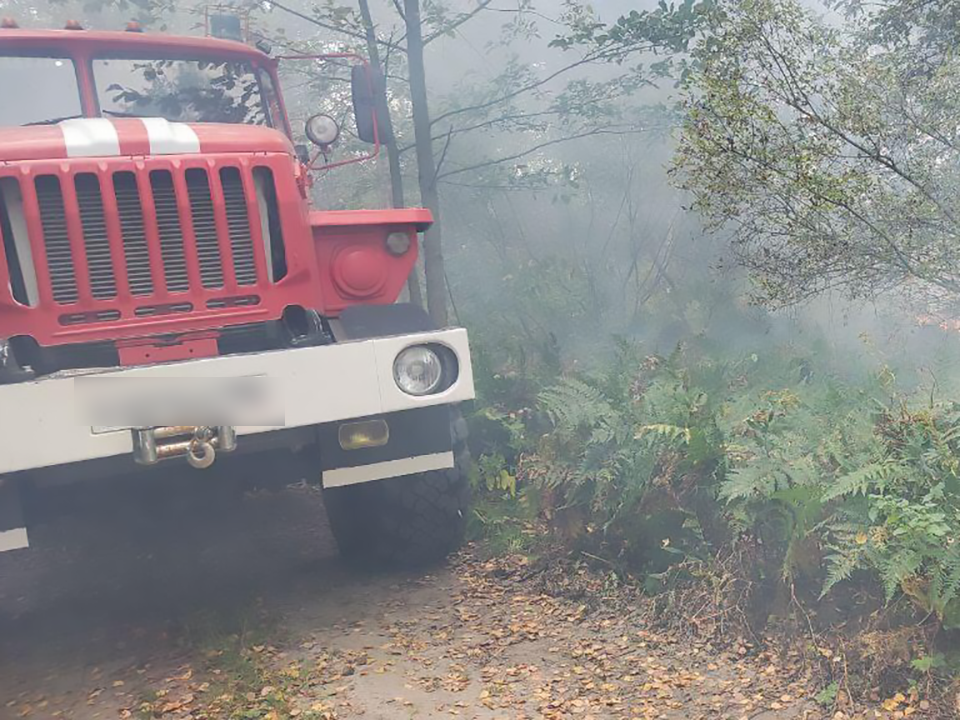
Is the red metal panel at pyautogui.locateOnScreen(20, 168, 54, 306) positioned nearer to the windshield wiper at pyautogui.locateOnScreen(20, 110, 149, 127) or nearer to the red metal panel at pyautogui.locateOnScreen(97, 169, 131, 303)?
the red metal panel at pyautogui.locateOnScreen(97, 169, 131, 303)

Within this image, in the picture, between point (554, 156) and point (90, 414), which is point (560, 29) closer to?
point (554, 156)

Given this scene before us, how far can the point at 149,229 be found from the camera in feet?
12.5

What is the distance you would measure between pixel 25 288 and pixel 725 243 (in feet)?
23.5

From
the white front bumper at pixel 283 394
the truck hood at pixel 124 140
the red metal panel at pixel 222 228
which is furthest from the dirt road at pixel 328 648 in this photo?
the truck hood at pixel 124 140

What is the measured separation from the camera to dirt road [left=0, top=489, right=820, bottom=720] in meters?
3.51

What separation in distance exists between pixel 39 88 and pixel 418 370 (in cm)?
244

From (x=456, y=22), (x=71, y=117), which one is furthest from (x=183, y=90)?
(x=456, y=22)

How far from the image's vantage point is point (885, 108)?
4.61 meters

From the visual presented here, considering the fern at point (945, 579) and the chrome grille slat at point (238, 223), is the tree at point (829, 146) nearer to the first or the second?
the fern at point (945, 579)

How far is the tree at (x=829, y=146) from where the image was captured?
4.50m

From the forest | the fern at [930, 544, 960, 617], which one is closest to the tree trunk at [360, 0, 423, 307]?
the forest

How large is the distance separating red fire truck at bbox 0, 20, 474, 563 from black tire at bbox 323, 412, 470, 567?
0.07 feet

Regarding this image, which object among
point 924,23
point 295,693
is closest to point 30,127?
point 295,693

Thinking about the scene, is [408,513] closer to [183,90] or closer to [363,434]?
[363,434]
